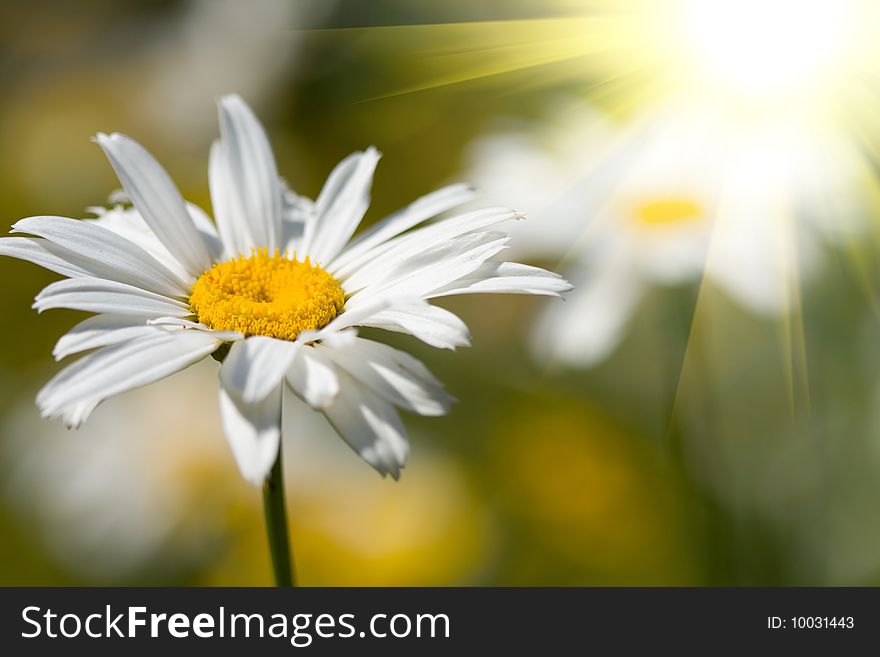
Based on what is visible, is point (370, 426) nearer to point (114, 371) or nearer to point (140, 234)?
point (114, 371)

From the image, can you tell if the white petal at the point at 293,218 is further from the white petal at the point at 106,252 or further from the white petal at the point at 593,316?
the white petal at the point at 593,316

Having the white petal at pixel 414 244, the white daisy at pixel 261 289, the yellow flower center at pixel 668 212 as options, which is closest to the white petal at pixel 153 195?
the white daisy at pixel 261 289

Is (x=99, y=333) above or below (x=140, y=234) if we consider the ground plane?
below

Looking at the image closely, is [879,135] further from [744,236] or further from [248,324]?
[248,324]

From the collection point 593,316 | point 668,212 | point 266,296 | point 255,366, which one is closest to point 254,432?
point 255,366

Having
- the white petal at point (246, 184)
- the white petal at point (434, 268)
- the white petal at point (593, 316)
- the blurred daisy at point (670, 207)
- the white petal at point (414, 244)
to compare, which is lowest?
the white petal at point (434, 268)
